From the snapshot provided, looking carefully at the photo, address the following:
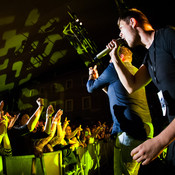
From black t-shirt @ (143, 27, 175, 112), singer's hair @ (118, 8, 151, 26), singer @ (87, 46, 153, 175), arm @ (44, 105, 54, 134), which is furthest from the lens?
arm @ (44, 105, 54, 134)

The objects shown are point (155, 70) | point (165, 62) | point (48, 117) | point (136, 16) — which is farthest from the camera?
point (48, 117)

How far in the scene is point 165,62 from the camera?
1.05 metres

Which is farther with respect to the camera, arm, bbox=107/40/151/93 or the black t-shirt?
arm, bbox=107/40/151/93

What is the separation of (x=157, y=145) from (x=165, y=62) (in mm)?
568

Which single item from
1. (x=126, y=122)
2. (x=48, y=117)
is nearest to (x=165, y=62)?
(x=126, y=122)

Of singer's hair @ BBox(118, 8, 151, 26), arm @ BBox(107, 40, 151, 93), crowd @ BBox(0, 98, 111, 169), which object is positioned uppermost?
singer's hair @ BBox(118, 8, 151, 26)

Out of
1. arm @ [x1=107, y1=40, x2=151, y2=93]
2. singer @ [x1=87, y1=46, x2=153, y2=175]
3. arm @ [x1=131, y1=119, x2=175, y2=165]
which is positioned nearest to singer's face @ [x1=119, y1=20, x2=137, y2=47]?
arm @ [x1=107, y1=40, x2=151, y2=93]

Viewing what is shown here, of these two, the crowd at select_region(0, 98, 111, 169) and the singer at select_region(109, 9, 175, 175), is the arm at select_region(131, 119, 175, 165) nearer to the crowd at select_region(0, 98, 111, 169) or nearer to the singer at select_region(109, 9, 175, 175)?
the singer at select_region(109, 9, 175, 175)

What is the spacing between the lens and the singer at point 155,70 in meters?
0.83

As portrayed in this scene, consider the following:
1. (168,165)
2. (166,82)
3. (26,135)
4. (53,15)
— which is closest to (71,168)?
(26,135)

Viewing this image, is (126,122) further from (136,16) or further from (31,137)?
(31,137)

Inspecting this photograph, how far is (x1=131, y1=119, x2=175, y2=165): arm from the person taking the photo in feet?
2.66

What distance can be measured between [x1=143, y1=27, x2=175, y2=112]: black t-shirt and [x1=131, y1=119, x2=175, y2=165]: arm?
0.24m

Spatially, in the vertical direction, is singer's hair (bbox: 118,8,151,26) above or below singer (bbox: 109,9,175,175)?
above
